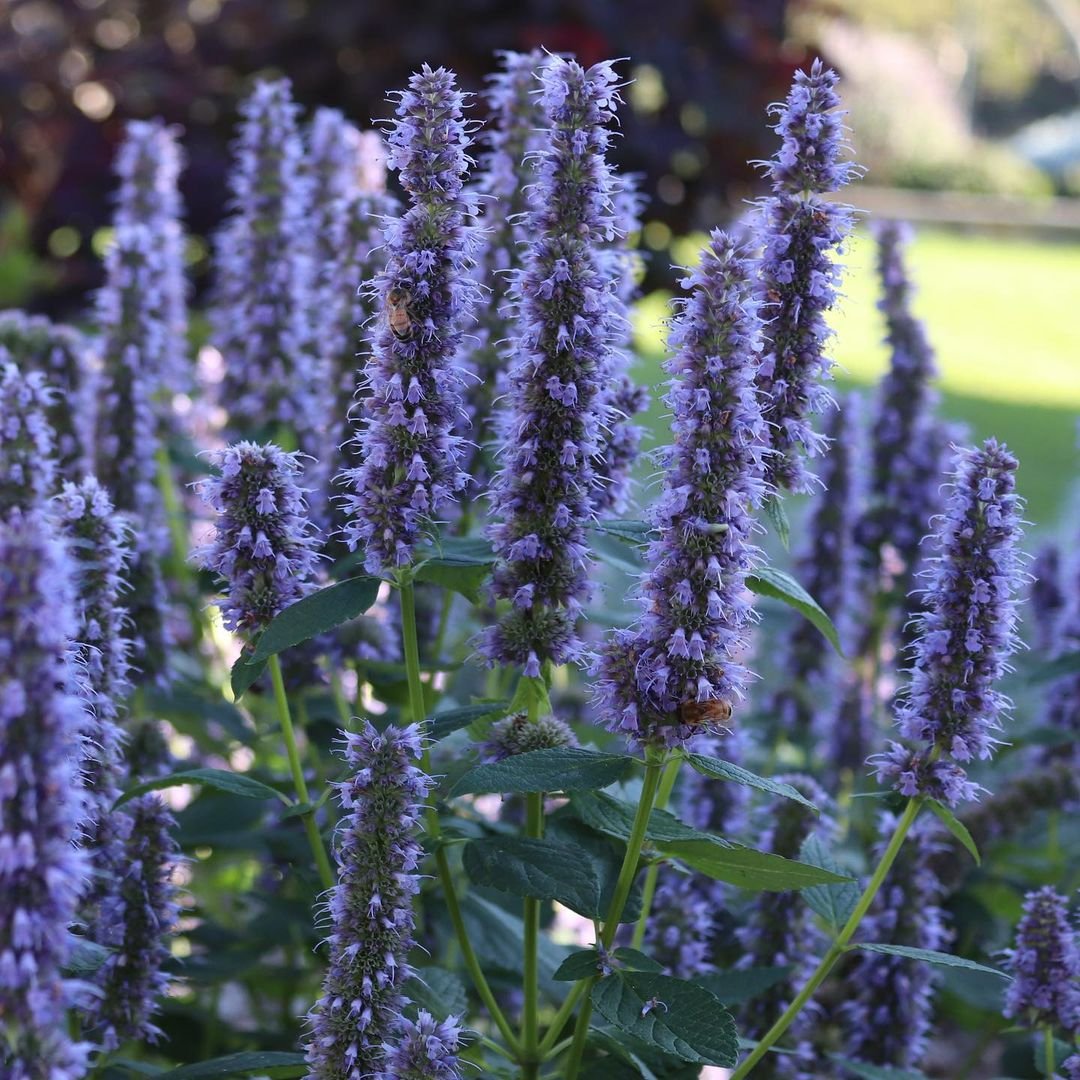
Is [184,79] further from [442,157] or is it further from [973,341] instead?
[973,341]

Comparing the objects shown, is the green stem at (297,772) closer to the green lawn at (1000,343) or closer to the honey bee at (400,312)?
the honey bee at (400,312)

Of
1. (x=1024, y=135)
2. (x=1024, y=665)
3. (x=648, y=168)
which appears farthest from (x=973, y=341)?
(x=1024, y=135)

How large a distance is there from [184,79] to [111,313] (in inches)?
159

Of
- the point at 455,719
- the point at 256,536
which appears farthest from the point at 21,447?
the point at 455,719

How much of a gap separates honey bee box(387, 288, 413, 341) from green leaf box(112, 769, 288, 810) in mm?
708

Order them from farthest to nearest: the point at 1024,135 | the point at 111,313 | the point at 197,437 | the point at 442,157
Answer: the point at 1024,135, the point at 197,437, the point at 111,313, the point at 442,157

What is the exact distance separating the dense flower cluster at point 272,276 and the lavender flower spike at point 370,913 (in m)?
1.94

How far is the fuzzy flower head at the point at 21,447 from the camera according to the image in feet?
7.68

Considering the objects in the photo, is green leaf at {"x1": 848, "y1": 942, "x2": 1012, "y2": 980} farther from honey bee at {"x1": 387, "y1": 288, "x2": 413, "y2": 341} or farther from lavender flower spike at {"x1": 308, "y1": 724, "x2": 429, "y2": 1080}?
honey bee at {"x1": 387, "y1": 288, "x2": 413, "y2": 341}

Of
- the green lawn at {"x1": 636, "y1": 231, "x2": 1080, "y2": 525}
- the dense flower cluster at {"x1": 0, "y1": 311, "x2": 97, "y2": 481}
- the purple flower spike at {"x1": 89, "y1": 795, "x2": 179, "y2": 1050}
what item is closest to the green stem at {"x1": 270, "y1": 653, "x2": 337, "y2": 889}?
the purple flower spike at {"x1": 89, "y1": 795, "x2": 179, "y2": 1050}

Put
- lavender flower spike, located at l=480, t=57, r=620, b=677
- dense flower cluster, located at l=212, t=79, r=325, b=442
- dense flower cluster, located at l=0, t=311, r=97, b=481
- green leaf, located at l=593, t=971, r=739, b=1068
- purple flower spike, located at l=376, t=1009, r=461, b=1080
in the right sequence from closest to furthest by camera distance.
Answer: purple flower spike, located at l=376, t=1009, r=461, b=1080 < green leaf, located at l=593, t=971, r=739, b=1068 < lavender flower spike, located at l=480, t=57, r=620, b=677 < dense flower cluster, located at l=0, t=311, r=97, b=481 < dense flower cluster, located at l=212, t=79, r=325, b=442

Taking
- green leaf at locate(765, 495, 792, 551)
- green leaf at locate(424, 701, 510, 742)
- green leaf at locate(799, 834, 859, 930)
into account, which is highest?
green leaf at locate(765, 495, 792, 551)

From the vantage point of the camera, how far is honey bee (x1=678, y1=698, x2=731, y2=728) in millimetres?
2037

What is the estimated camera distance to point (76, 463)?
3527 millimetres
